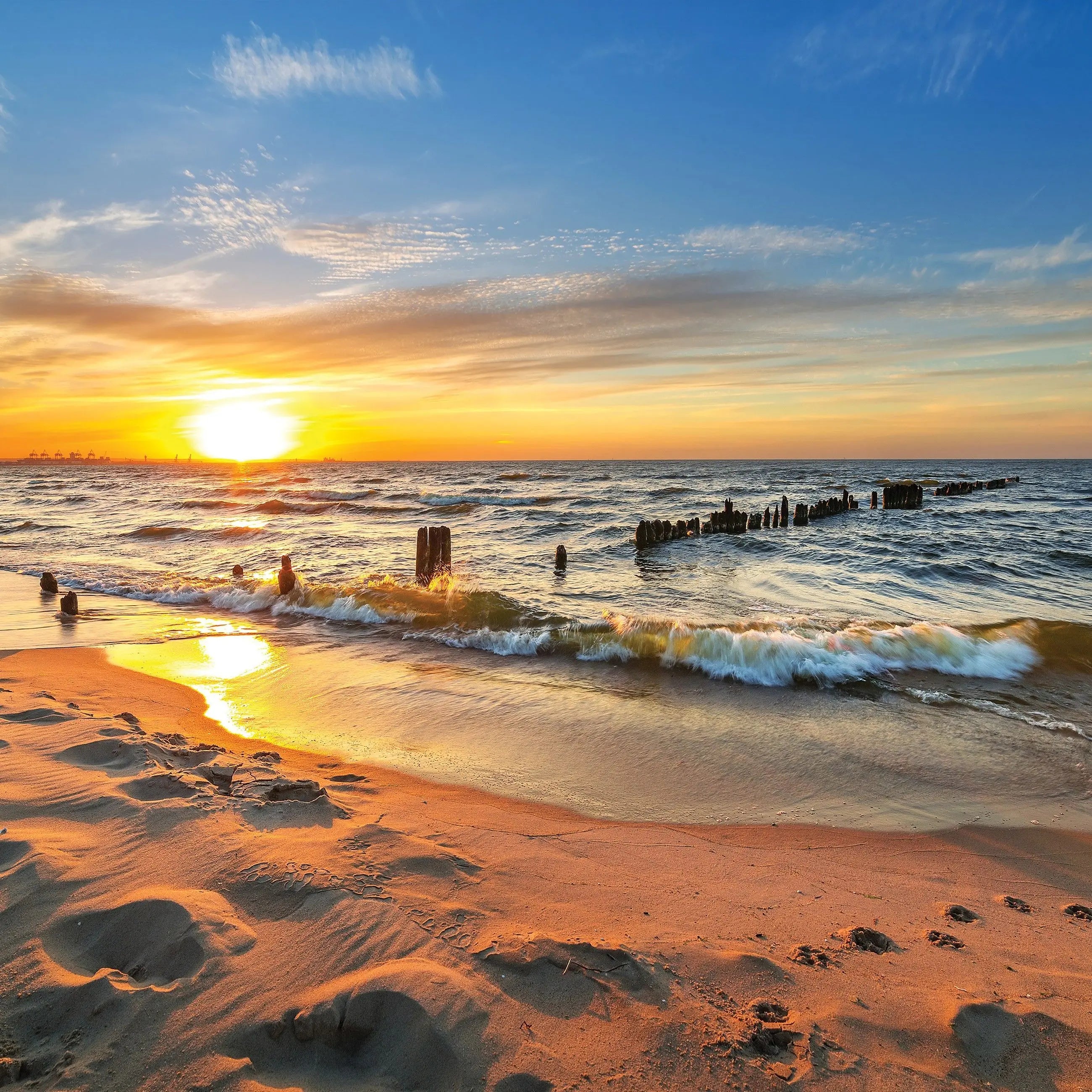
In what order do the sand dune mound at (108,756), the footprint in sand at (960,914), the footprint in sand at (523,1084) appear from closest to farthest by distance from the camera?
the footprint in sand at (523,1084), the footprint in sand at (960,914), the sand dune mound at (108,756)

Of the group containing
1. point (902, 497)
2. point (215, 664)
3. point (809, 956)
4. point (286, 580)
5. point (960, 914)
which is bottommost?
point (215, 664)

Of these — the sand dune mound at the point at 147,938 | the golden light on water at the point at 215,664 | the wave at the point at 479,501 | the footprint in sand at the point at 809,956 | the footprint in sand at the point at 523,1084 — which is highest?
the wave at the point at 479,501

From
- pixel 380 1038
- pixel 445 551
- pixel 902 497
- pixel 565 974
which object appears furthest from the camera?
pixel 902 497

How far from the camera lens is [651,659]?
918cm

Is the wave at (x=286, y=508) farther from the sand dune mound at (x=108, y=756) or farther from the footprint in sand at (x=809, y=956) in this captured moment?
the footprint in sand at (x=809, y=956)

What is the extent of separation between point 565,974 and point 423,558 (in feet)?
41.1

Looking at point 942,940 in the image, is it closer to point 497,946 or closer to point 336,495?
point 497,946

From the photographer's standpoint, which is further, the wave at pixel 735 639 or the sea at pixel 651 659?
the wave at pixel 735 639

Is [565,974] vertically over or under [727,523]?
under

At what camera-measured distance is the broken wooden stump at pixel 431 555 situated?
48.4 ft

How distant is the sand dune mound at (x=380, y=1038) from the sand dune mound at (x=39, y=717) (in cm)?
467

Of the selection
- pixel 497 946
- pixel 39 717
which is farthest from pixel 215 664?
pixel 497 946

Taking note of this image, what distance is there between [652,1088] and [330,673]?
6.84m

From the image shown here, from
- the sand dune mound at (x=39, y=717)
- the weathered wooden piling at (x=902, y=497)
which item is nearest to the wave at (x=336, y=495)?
the weathered wooden piling at (x=902, y=497)
